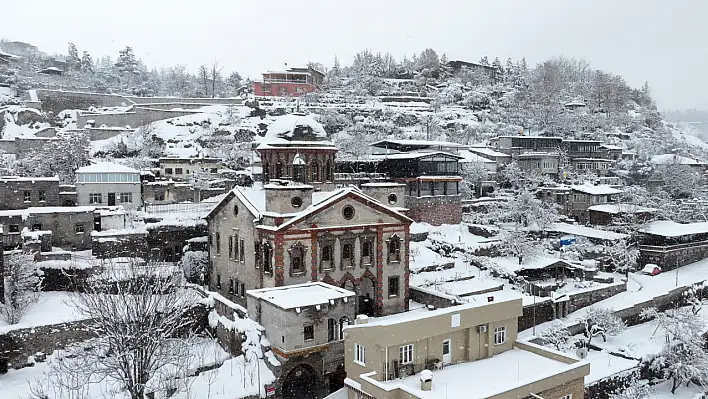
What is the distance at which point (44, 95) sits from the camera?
65.6 metres

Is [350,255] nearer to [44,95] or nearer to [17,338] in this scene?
[17,338]

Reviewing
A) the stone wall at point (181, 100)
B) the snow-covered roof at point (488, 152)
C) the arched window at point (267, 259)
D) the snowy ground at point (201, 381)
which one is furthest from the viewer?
the stone wall at point (181, 100)

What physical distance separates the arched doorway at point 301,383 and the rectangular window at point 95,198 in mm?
23417

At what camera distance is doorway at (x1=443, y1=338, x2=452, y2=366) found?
71.1 ft

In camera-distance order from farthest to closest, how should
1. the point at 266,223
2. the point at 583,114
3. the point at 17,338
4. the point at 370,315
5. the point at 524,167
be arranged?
1. the point at 583,114
2. the point at 524,167
3. the point at 370,315
4. the point at 266,223
5. the point at 17,338

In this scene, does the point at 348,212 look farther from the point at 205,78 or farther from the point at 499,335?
the point at 205,78

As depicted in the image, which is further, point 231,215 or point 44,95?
point 44,95

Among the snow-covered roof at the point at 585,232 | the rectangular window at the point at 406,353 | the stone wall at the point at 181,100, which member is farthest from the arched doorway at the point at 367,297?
the stone wall at the point at 181,100

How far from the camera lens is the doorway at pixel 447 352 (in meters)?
21.7

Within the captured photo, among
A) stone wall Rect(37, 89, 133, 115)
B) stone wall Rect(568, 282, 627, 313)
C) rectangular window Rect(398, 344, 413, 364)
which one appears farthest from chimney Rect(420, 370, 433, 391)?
stone wall Rect(37, 89, 133, 115)

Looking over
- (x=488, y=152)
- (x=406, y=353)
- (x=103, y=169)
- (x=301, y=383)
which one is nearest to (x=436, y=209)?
(x=488, y=152)

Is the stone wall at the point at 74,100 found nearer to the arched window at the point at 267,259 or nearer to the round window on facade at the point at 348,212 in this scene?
the arched window at the point at 267,259

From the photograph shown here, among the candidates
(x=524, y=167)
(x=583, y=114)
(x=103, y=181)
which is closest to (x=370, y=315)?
(x=103, y=181)

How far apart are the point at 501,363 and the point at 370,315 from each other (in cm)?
940
